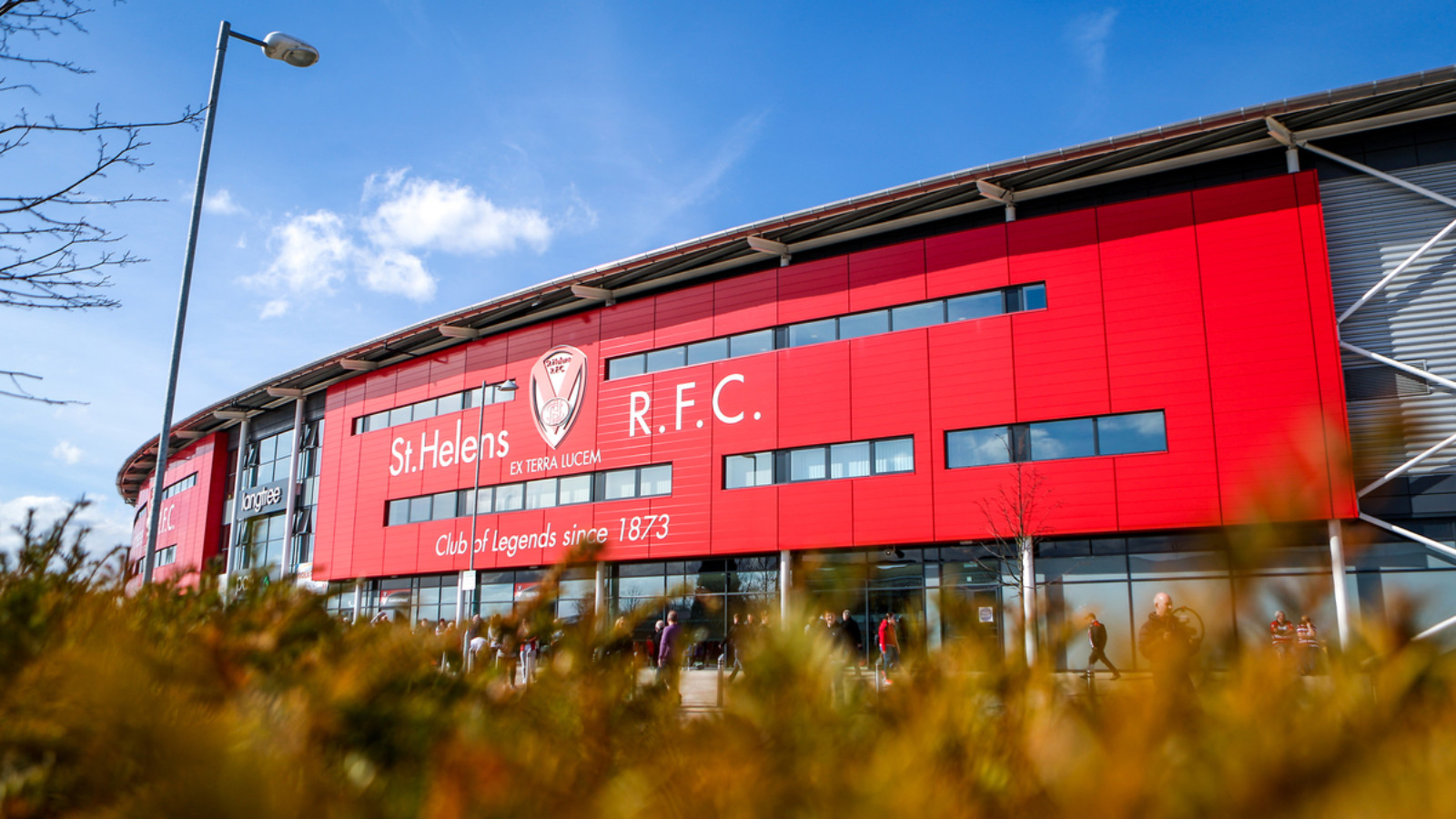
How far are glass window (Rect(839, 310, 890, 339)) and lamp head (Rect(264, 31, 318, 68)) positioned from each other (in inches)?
618

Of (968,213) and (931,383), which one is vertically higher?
(968,213)

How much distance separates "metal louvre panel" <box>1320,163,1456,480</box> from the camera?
67.6 ft

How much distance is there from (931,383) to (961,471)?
2274mm

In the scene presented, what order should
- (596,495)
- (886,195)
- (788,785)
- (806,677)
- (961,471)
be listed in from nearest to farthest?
(788,785), (806,677), (961,471), (886,195), (596,495)

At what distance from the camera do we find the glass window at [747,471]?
26.4m

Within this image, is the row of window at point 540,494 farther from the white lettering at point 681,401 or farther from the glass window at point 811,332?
the glass window at point 811,332

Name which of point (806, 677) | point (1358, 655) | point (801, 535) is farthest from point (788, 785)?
point (801, 535)

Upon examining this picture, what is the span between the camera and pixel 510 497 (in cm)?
3184

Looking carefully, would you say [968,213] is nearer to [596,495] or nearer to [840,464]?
[840,464]

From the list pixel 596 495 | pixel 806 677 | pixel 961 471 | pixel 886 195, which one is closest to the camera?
pixel 806 677

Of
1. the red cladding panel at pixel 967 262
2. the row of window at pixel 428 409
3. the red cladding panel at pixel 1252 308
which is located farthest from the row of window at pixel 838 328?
the row of window at pixel 428 409

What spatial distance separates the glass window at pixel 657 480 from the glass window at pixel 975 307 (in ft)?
29.3

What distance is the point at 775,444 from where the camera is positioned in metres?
26.1

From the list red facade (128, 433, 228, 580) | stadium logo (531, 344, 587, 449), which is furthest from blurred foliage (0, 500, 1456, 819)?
red facade (128, 433, 228, 580)
